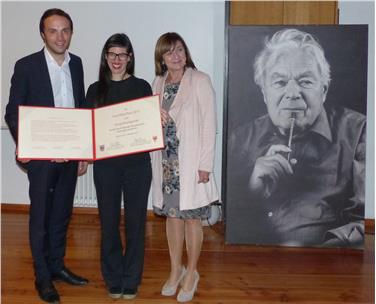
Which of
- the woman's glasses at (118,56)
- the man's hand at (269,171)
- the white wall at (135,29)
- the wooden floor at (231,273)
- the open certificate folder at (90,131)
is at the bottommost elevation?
the wooden floor at (231,273)

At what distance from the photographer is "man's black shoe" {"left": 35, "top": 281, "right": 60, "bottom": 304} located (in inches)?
101

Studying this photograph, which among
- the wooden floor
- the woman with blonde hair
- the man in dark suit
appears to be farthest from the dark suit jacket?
the wooden floor

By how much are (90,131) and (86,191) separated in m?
2.02

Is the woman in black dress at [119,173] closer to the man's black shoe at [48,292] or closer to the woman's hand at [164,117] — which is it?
the woman's hand at [164,117]

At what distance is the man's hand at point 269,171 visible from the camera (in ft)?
11.6

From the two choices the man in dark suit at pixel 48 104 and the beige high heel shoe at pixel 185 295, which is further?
the beige high heel shoe at pixel 185 295

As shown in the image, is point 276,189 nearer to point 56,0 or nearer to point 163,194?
point 163,194

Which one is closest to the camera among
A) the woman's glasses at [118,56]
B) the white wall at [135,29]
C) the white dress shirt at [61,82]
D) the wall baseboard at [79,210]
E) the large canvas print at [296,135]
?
the woman's glasses at [118,56]

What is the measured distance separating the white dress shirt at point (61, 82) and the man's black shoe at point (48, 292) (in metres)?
0.96

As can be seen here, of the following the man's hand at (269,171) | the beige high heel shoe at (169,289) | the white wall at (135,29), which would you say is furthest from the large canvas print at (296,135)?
the beige high heel shoe at (169,289)

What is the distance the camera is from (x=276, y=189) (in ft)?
11.7

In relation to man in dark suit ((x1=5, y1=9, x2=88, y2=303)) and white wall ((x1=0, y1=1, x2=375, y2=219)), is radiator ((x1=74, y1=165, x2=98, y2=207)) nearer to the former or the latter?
white wall ((x1=0, y1=1, x2=375, y2=219))

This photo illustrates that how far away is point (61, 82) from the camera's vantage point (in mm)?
2588

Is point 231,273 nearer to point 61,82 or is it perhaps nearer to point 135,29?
point 61,82
